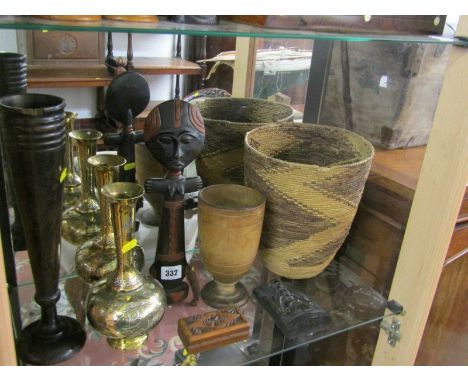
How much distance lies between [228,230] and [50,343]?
11.1 inches

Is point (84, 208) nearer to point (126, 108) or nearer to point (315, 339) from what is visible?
point (126, 108)

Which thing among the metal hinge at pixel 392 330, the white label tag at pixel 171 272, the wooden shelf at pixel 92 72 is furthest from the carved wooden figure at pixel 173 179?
the wooden shelf at pixel 92 72

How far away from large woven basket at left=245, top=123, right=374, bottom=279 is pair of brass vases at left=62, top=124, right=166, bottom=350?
18cm

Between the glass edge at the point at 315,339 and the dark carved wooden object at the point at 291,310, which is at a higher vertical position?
the dark carved wooden object at the point at 291,310

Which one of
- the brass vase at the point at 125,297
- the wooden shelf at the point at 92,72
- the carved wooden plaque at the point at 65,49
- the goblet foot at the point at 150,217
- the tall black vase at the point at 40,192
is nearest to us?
the tall black vase at the point at 40,192

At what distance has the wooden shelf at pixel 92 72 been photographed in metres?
→ 1.23

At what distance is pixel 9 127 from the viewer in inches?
18.1

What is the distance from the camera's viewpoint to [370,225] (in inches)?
32.2

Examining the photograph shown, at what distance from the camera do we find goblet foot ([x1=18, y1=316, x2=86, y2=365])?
1.96 feet

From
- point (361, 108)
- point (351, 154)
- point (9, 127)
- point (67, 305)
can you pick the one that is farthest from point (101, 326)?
point (361, 108)

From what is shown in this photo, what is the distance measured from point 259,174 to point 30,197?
294 millimetres

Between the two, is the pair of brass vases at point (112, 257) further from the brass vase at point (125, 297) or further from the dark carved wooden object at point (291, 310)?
the dark carved wooden object at point (291, 310)

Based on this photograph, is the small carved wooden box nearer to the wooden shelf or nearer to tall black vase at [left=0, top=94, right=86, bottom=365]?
tall black vase at [left=0, top=94, right=86, bottom=365]
